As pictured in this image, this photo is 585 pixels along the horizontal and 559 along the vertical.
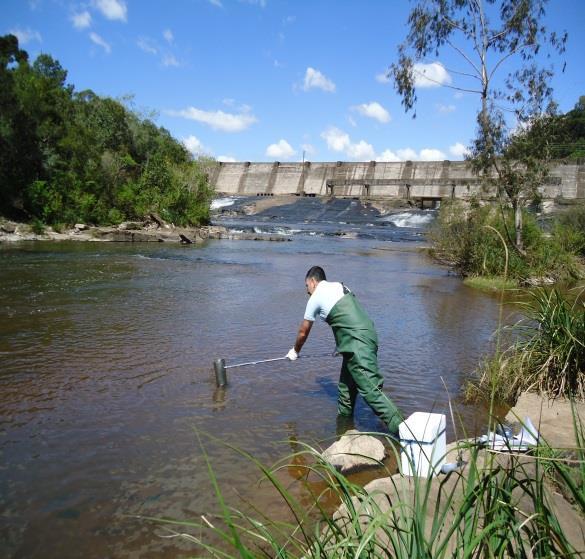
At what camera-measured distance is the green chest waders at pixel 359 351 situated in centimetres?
462

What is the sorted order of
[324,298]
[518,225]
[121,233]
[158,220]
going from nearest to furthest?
1. [324,298]
2. [518,225]
3. [121,233]
4. [158,220]

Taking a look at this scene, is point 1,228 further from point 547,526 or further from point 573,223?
point 547,526

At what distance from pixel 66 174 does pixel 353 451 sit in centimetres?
2874

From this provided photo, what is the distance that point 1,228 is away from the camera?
24359 mm

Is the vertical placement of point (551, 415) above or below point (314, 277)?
below

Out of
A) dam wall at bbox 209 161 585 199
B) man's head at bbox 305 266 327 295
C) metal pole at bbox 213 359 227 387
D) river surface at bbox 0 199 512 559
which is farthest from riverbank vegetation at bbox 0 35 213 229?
man's head at bbox 305 266 327 295

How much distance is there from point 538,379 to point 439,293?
879 centimetres

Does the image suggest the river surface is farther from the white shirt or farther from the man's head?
the man's head

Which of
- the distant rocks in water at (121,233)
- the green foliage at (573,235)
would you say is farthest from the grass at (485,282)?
the distant rocks in water at (121,233)

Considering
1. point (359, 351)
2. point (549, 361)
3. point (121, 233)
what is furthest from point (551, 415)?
point (121, 233)

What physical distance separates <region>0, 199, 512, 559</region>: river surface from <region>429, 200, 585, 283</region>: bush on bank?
1.85 metres

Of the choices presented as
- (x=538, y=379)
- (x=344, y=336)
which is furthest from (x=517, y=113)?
(x=344, y=336)

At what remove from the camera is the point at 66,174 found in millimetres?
28641

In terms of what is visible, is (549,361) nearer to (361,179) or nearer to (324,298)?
(324,298)
